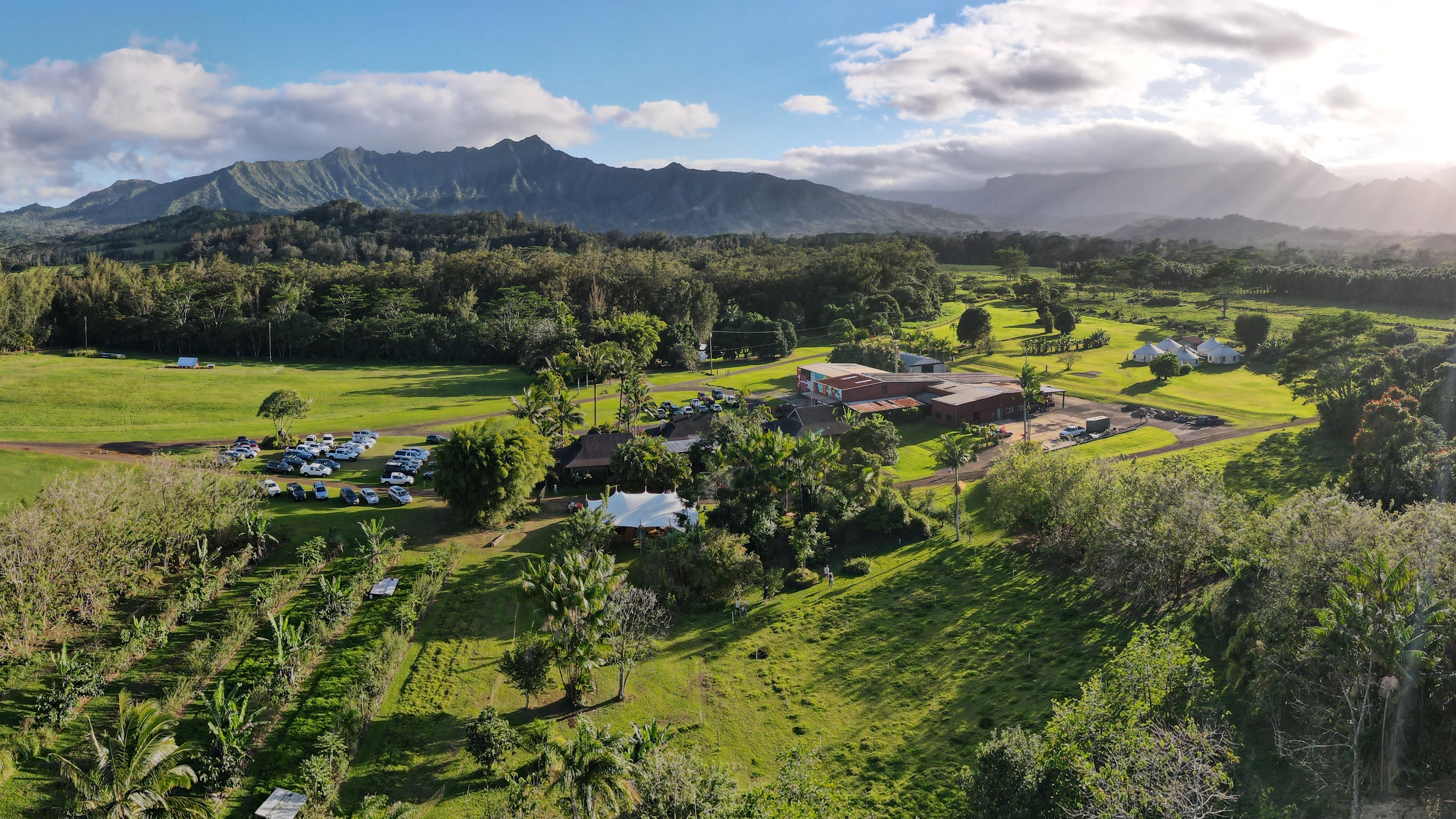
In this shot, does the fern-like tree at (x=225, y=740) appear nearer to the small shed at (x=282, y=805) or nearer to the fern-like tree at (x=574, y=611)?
the small shed at (x=282, y=805)

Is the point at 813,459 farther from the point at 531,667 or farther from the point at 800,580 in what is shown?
the point at 531,667

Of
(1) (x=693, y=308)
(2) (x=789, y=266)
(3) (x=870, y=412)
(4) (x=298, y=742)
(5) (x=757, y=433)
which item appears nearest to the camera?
(4) (x=298, y=742)

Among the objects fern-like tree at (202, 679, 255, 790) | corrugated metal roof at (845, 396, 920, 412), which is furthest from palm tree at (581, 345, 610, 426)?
fern-like tree at (202, 679, 255, 790)

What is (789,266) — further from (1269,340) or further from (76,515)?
(76,515)

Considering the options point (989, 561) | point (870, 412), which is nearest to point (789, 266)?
point (870, 412)

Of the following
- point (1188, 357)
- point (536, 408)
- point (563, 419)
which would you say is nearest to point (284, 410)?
point (536, 408)

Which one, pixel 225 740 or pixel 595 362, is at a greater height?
pixel 595 362
